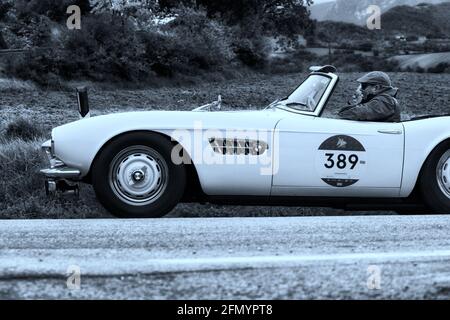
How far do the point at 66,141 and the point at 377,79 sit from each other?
9.26 ft

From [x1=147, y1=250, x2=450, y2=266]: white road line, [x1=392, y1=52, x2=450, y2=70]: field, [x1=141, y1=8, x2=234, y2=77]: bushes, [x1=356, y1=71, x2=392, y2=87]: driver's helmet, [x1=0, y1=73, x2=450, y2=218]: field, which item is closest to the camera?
[x1=147, y1=250, x2=450, y2=266]: white road line

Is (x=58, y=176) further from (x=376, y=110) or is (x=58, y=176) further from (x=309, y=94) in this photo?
(x=376, y=110)

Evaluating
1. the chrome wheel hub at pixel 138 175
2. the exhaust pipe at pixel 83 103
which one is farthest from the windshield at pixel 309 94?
the exhaust pipe at pixel 83 103

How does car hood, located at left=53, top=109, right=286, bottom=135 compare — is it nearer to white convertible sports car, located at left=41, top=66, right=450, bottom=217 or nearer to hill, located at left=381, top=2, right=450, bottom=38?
white convertible sports car, located at left=41, top=66, right=450, bottom=217

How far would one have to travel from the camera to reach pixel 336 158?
596 centimetres

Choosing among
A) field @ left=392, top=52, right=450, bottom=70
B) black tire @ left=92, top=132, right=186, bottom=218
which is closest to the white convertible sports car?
black tire @ left=92, top=132, right=186, bottom=218

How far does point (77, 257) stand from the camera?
13.6 ft

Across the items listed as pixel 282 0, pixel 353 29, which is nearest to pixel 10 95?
pixel 282 0

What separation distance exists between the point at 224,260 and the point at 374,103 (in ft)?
9.49

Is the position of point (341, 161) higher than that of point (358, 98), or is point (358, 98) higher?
point (358, 98)

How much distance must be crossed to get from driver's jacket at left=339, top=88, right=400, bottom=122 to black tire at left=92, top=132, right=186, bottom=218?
1.58 meters

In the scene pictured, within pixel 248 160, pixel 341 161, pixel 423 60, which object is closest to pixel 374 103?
pixel 341 161

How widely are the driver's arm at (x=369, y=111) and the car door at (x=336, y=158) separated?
116 millimetres

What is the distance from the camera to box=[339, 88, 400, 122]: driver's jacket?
629cm
